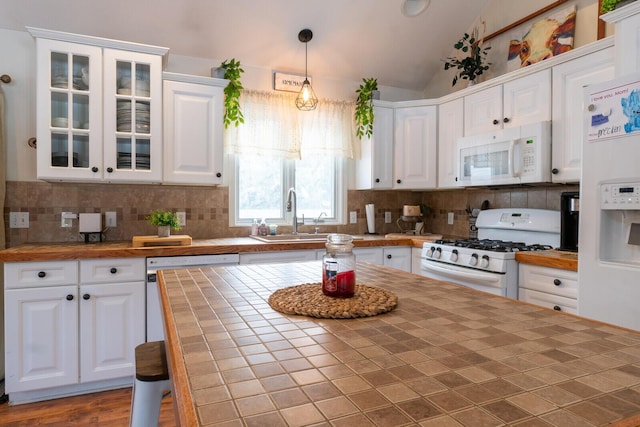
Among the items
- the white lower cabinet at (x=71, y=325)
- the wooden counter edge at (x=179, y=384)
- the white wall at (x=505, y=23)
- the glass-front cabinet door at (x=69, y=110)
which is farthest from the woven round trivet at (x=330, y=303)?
the white wall at (x=505, y=23)

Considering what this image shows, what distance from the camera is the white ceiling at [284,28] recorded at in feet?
9.22

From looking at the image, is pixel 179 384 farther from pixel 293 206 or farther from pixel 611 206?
pixel 293 206

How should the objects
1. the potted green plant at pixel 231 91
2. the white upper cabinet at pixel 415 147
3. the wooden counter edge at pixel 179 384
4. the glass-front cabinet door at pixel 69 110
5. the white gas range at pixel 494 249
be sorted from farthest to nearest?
1. the white upper cabinet at pixel 415 147
2. the potted green plant at pixel 231 91
3. the glass-front cabinet door at pixel 69 110
4. the white gas range at pixel 494 249
5. the wooden counter edge at pixel 179 384

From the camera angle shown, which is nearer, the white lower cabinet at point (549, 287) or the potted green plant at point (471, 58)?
the white lower cabinet at point (549, 287)

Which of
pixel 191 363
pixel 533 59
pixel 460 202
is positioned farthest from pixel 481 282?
pixel 191 363

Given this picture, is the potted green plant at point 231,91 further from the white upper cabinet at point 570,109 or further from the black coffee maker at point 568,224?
the black coffee maker at point 568,224

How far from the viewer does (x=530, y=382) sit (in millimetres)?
606

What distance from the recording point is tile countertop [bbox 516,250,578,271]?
2138mm

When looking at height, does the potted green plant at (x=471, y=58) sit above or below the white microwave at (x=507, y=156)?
above

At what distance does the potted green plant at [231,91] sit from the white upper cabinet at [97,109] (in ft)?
1.61

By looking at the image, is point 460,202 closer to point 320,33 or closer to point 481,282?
point 481,282

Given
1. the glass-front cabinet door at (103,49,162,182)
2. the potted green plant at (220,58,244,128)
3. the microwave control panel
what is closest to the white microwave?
the microwave control panel

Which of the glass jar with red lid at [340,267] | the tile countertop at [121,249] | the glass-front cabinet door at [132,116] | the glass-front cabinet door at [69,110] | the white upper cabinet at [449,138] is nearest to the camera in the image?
the glass jar with red lid at [340,267]

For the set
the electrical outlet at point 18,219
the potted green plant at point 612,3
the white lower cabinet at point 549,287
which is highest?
the potted green plant at point 612,3
